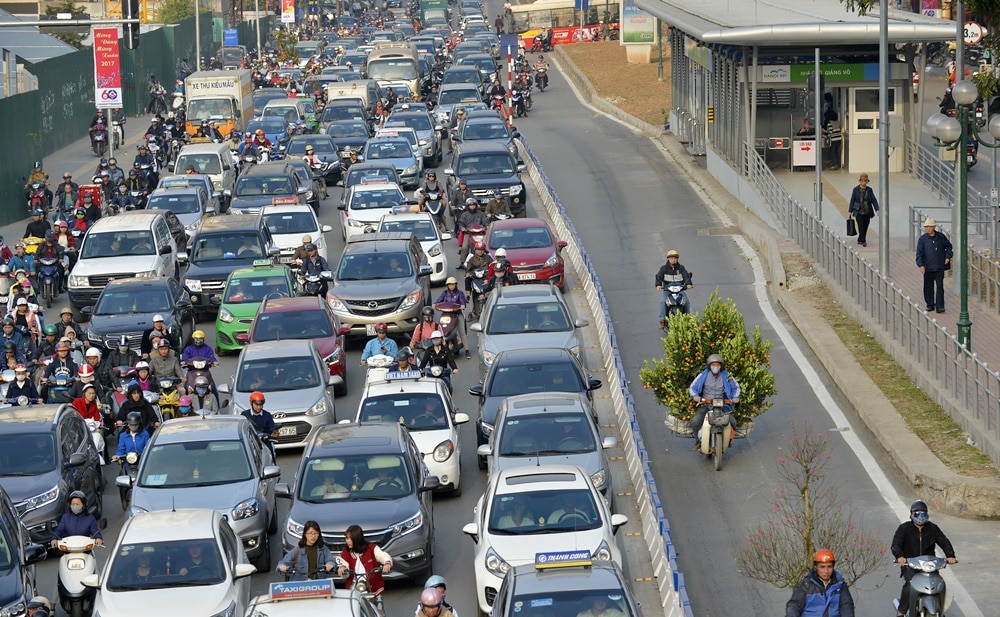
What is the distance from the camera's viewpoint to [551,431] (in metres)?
20.6

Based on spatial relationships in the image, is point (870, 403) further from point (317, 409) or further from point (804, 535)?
point (804, 535)

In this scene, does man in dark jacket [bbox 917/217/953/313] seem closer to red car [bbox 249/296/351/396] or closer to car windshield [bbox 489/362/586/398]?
car windshield [bbox 489/362/586/398]

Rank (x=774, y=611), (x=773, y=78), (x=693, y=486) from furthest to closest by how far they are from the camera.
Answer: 1. (x=773, y=78)
2. (x=693, y=486)
3. (x=774, y=611)

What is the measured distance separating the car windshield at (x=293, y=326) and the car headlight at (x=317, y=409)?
136 inches

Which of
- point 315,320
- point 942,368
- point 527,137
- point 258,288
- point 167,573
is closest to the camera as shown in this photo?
point 167,573

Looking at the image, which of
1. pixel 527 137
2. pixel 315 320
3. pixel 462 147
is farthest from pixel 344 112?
pixel 315 320

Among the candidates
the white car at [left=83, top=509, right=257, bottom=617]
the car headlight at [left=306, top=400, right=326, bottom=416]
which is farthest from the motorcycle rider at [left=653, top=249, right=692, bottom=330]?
the white car at [left=83, top=509, right=257, bottom=617]

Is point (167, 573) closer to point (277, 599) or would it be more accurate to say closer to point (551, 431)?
point (277, 599)

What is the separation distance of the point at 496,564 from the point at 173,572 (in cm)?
299

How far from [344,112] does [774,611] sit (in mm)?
41363

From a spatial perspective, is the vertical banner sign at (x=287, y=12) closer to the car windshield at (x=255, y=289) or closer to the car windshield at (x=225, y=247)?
the car windshield at (x=225, y=247)

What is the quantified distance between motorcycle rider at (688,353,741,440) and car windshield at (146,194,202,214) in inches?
770

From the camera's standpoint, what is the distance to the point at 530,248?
33.2 meters

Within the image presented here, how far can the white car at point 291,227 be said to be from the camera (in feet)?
118
